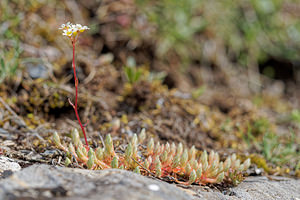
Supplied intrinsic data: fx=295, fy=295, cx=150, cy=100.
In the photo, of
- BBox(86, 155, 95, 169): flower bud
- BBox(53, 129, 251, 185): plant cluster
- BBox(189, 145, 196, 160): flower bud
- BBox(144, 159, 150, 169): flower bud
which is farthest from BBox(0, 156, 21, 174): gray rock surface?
BBox(189, 145, 196, 160): flower bud

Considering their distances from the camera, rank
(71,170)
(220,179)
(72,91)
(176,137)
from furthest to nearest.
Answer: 1. (72,91)
2. (176,137)
3. (220,179)
4. (71,170)

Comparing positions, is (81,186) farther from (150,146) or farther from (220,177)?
(220,177)

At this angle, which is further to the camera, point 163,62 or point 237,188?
point 163,62

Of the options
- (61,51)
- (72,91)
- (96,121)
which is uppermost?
(61,51)

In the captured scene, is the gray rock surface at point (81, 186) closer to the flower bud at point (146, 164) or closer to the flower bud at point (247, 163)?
the flower bud at point (146, 164)

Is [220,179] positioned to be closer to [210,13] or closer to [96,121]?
[96,121]

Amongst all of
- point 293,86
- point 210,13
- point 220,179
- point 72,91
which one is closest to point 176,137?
point 220,179

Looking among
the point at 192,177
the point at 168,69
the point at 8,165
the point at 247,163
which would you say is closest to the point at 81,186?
the point at 8,165

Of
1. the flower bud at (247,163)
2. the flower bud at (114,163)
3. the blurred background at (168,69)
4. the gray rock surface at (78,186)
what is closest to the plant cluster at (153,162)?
the flower bud at (114,163)

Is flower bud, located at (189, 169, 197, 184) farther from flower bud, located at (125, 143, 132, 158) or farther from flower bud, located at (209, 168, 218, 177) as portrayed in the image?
flower bud, located at (125, 143, 132, 158)
